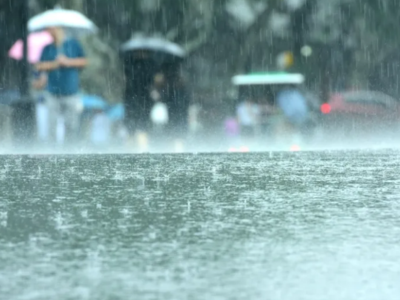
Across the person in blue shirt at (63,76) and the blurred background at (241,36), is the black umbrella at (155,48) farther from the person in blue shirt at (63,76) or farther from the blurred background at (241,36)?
the person in blue shirt at (63,76)

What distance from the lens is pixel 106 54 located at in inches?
1145

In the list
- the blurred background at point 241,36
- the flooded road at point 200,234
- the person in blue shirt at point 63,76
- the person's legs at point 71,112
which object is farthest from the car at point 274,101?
the flooded road at point 200,234

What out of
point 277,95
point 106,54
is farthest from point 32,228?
point 106,54

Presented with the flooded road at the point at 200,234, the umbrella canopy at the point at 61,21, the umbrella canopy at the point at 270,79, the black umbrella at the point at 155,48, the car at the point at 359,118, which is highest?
the umbrella canopy at the point at 61,21

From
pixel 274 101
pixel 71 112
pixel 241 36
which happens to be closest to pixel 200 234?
pixel 71 112

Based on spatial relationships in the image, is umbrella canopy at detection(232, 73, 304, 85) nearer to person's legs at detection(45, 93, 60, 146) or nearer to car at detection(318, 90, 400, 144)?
car at detection(318, 90, 400, 144)

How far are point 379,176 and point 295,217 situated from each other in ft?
14.5

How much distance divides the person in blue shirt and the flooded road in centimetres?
353

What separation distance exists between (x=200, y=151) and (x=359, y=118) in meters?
4.97

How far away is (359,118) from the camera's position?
2261 centimetres

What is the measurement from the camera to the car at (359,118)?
21.8 meters

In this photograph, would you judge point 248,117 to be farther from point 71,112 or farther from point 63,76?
point 63,76

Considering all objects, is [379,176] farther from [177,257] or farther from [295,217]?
[177,257]

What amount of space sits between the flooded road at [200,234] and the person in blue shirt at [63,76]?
3.53 meters
